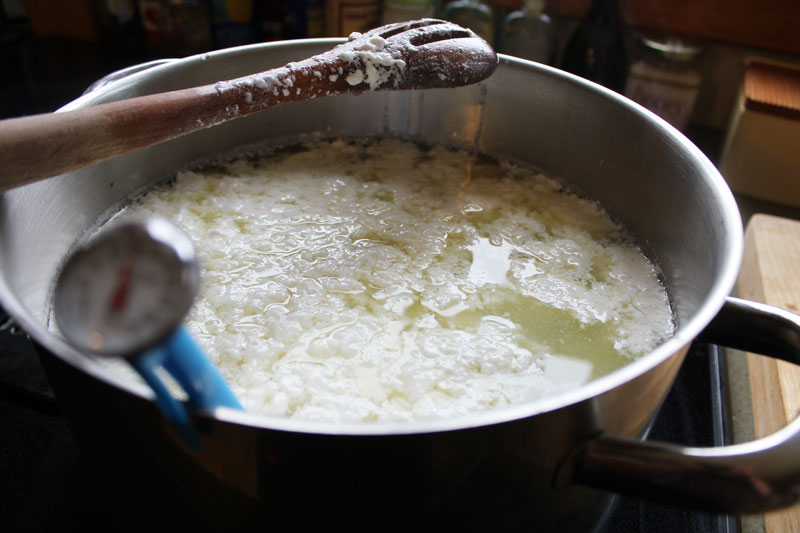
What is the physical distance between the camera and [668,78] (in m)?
1.31

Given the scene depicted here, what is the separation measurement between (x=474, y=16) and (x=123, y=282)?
1318 millimetres

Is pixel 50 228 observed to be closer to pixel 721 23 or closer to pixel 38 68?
pixel 38 68

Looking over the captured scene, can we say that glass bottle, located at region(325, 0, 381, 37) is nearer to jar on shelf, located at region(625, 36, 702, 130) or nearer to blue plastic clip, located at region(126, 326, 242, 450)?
jar on shelf, located at region(625, 36, 702, 130)

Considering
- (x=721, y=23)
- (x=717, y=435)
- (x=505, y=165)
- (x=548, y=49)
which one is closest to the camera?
(x=717, y=435)

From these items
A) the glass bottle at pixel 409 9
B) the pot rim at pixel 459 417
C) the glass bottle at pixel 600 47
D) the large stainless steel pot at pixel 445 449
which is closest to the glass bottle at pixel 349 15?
the glass bottle at pixel 409 9

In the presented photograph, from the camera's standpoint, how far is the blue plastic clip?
366 mm

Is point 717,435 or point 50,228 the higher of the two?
point 50,228

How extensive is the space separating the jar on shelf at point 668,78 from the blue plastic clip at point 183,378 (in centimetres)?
119

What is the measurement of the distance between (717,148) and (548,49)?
44cm

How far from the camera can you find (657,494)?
18.2 inches

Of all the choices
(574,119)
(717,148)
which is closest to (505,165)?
(574,119)

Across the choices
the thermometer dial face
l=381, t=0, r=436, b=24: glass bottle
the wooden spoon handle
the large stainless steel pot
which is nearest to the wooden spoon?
the wooden spoon handle

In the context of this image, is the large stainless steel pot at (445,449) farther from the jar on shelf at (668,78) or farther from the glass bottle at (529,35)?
the glass bottle at (529,35)

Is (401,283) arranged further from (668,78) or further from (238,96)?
(668,78)
